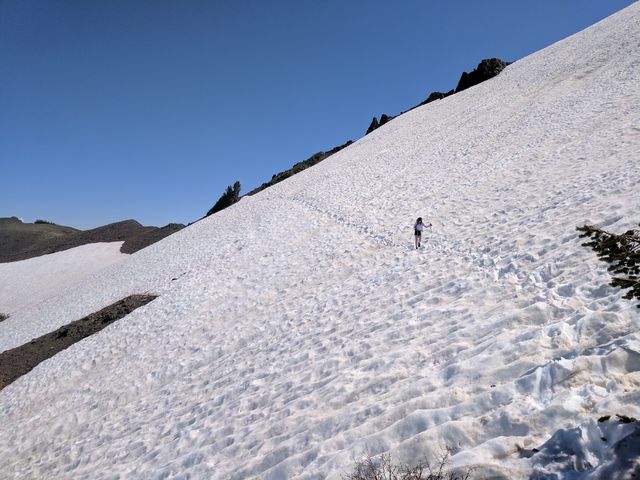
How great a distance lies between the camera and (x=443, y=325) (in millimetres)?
8047

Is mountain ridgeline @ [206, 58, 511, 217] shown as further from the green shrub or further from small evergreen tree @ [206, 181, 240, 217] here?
the green shrub

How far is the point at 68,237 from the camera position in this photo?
5344 centimetres

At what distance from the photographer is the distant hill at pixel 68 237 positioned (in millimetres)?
46625

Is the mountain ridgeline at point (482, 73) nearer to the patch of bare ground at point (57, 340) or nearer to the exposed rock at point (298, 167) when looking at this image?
the exposed rock at point (298, 167)

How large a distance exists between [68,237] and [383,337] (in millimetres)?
57802

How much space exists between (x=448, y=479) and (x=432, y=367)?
250 cm

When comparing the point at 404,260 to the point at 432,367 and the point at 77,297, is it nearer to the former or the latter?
the point at 432,367

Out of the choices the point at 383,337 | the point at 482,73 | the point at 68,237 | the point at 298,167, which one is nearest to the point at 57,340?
the point at 383,337

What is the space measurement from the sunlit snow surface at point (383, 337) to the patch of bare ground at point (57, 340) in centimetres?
130

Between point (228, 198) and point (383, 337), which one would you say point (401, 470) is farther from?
point (228, 198)

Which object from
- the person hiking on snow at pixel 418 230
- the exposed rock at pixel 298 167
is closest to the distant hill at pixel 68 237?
the exposed rock at pixel 298 167

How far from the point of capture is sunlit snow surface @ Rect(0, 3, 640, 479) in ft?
17.4

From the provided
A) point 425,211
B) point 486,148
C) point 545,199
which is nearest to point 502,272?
point 545,199

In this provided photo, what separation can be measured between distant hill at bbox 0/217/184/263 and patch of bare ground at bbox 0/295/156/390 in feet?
79.6
